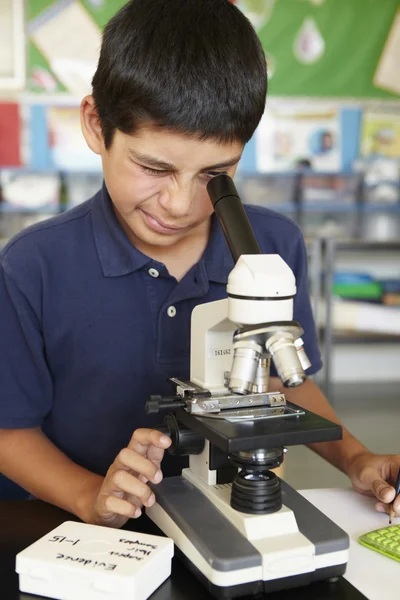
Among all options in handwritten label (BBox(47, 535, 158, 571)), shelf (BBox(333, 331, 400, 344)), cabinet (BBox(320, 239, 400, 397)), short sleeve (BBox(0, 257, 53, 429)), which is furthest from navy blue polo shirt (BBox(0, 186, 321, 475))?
shelf (BBox(333, 331, 400, 344))

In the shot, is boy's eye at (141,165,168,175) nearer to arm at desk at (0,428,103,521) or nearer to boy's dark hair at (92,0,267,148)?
boy's dark hair at (92,0,267,148)

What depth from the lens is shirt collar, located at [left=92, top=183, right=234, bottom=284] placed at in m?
1.15

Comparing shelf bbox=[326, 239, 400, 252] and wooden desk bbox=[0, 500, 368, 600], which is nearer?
wooden desk bbox=[0, 500, 368, 600]

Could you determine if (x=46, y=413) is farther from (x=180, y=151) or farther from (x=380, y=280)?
(x=380, y=280)

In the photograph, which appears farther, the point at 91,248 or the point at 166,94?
the point at 91,248

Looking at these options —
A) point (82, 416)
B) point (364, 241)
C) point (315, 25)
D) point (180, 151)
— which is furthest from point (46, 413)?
point (315, 25)

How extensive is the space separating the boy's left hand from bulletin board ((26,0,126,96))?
125 inches

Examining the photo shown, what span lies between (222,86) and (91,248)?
1.19 feet

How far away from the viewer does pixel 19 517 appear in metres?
0.95

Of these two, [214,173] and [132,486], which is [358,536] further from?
[214,173]

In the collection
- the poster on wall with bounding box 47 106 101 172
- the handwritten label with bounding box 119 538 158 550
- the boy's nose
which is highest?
the poster on wall with bounding box 47 106 101 172

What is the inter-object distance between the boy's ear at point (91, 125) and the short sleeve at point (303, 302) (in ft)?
1.30

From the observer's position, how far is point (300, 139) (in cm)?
412

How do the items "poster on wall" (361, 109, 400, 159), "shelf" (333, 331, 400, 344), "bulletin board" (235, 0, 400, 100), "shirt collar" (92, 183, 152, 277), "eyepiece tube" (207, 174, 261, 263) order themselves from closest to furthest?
"eyepiece tube" (207, 174, 261, 263)
"shirt collar" (92, 183, 152, 277)
"shelf" (333, 331, 400, 344)
"bulletin board" (235, 0, 400, 100)
"poster on wall" (361, 109, 400, 159)
